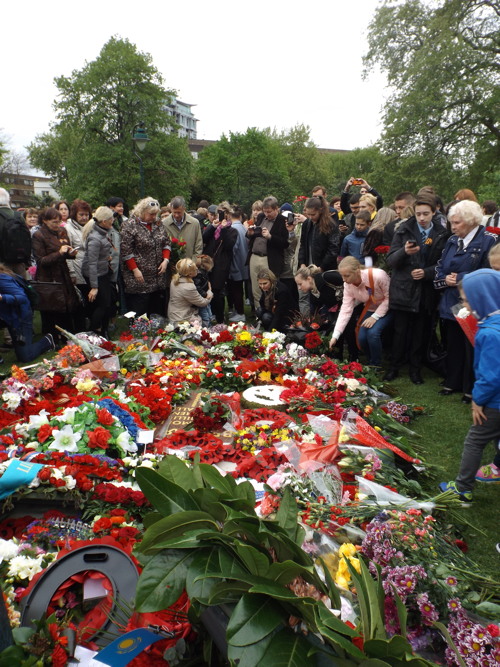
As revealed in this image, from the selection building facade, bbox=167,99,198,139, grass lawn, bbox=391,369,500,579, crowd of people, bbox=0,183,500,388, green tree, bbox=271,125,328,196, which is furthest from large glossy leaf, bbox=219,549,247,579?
building facade, bbox=167,99,198,139

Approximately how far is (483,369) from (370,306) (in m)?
2.90

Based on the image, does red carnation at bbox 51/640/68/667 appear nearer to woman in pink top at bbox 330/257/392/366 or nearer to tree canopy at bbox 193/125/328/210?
woman in pink top at bbox 330/257/392/366

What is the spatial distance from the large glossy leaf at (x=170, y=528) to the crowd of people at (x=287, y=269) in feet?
14.2

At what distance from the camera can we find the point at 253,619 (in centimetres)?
123

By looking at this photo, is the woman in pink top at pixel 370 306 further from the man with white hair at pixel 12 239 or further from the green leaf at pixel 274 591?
the green leaf at pixel 274 591

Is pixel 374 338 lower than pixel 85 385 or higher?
higher

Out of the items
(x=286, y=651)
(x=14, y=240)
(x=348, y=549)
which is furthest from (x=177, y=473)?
(x=14, y=240)

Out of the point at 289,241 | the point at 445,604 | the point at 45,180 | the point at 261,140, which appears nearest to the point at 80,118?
the point at 261,140

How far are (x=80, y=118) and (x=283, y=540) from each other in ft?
121

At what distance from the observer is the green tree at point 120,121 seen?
30.6 meters

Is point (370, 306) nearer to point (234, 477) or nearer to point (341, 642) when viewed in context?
point (234, 477)

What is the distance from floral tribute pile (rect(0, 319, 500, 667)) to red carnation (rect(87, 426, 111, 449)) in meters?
0.01

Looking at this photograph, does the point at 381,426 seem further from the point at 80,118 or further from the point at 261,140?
the point at 261,140

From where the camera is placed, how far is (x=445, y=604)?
79.2 inches
